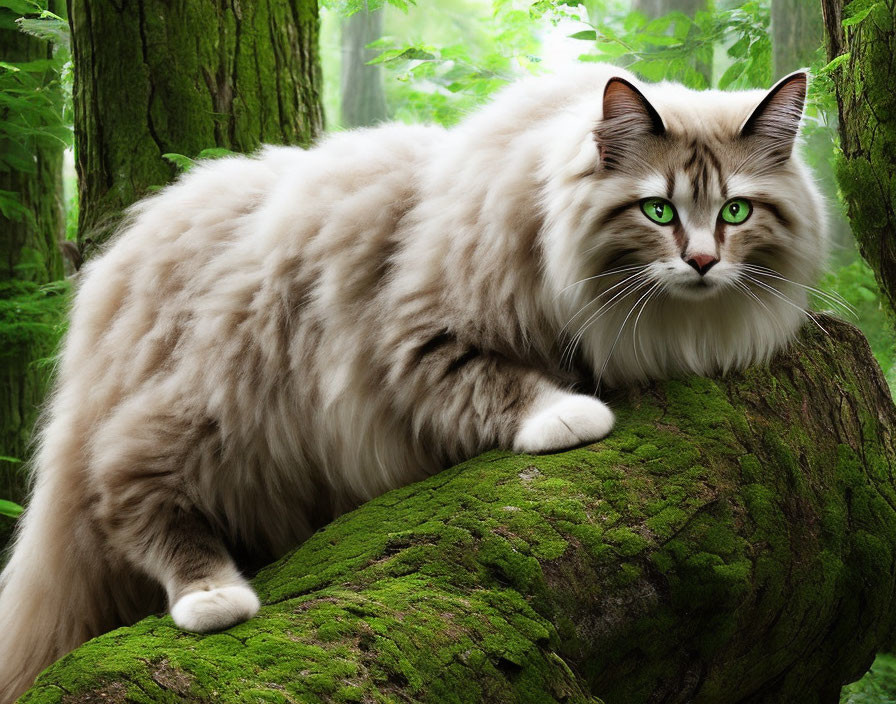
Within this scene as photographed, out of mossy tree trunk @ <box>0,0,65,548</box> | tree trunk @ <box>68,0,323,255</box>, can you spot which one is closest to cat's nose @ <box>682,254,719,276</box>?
tree trunk @ <box>68,0,323,255</box>

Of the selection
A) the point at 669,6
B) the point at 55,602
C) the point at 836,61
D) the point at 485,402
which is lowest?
the point at 55,602

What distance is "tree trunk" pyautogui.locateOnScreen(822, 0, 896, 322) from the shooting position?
2.96 meters

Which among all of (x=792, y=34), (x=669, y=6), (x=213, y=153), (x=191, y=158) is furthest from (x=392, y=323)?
(x=669, y=6)

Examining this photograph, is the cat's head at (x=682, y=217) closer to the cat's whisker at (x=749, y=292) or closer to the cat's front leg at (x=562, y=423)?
the cat's whisker at (x=749, y=292)

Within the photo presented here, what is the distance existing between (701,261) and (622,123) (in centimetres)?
43

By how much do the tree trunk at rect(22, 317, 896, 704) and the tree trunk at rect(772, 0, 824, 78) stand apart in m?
A: 2.97

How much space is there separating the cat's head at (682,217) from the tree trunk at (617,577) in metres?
0.24

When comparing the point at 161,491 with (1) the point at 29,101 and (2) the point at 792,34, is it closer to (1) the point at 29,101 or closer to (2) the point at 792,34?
(1) the point at 29,101

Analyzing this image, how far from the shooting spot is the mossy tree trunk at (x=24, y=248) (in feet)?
15.0

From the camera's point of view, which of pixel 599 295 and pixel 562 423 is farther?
pixel 599 295

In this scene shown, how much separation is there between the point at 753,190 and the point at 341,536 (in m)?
1.45

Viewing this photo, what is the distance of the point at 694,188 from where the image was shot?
2.34 m

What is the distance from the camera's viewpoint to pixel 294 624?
1724 millimetres

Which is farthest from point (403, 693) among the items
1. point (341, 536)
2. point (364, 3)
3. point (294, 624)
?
point (364, 3)
